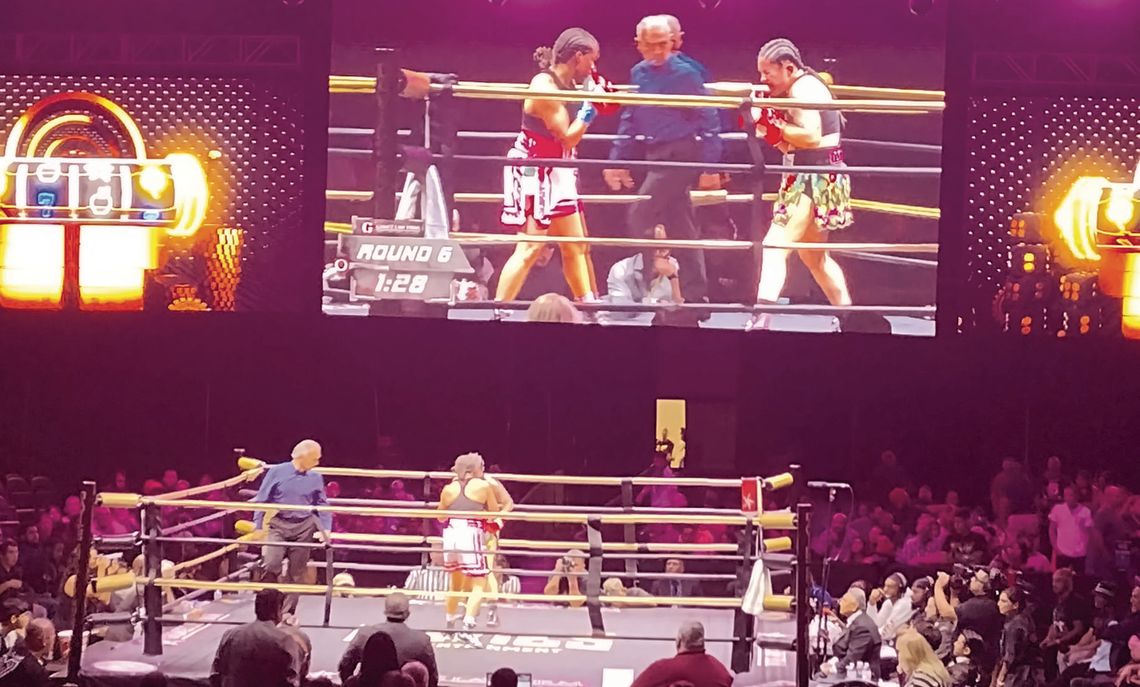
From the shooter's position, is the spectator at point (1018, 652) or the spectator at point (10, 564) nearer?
the spectator at point (1018, 652)

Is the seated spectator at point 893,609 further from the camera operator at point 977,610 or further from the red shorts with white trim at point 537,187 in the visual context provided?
the red shorts with white trim at point 537,187

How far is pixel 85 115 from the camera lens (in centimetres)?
1161

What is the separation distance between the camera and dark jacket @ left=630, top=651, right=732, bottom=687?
5.94 metres

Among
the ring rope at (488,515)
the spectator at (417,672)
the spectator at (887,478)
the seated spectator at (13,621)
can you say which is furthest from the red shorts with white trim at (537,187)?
the spectator at (417,672)

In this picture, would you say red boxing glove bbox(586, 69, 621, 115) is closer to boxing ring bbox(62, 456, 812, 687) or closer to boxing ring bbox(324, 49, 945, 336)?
boxing ring bbox(324, 49, 945, 336)

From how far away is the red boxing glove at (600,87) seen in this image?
10859 mm

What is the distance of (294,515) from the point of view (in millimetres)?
8289

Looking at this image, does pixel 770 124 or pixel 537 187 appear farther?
pixel 537 187

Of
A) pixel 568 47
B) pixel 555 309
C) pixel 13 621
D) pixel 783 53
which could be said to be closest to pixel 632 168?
pixel 568 47

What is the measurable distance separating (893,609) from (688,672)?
137 inches

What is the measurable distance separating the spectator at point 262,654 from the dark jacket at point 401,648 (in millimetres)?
232

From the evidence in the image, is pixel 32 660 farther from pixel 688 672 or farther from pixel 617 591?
pixel 617 591

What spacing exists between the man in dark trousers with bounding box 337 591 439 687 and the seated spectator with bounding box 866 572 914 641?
3.62 meters

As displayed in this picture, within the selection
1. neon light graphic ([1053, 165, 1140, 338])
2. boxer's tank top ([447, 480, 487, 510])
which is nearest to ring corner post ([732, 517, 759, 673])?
boxer's tank top ([447, 480, 487, 510])
